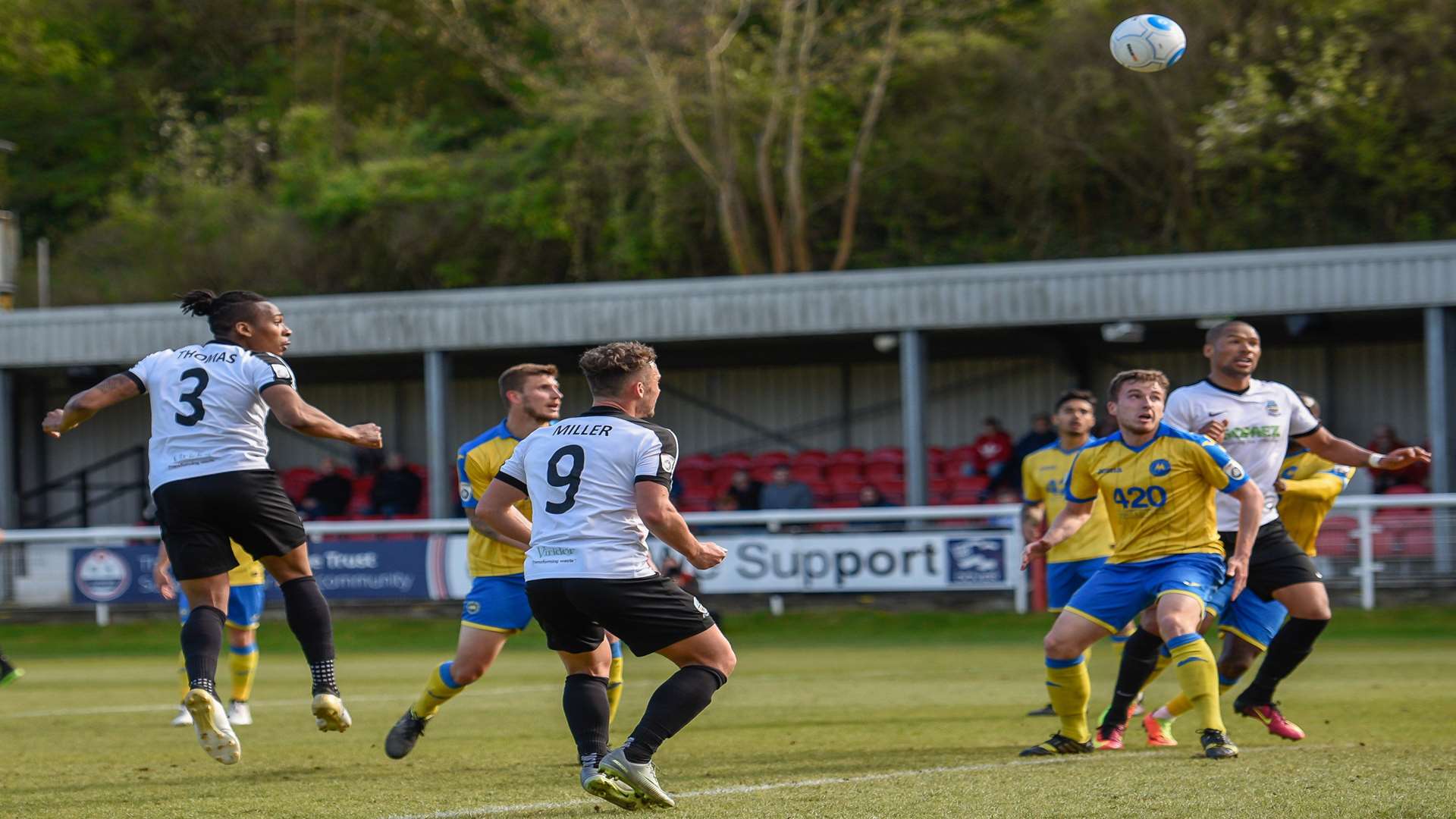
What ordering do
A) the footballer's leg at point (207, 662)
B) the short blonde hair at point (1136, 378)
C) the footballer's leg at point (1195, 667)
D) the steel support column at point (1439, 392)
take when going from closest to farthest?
1. the footballer's leg at point (207, 662)
2. the footballer's leg at point (1195, 667)
3. the short blonde hair at point (1136, 378)
4. the steel support column at point (1439, 392)

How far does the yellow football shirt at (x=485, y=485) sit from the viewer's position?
309 inches

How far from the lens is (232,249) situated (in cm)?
3581

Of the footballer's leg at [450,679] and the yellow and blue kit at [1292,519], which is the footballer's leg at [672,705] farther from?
the yellow and blue kit at [1292,519]

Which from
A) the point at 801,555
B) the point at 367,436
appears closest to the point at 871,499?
the point at 801,555

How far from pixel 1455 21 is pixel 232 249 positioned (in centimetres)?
2482

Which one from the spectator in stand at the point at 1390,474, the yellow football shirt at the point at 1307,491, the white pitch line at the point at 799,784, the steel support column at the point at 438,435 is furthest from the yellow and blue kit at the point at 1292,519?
the steel support column at the point at 438,435

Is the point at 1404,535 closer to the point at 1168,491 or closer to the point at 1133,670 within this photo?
the point at 1133,670

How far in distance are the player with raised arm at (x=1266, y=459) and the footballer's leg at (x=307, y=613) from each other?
3.68m

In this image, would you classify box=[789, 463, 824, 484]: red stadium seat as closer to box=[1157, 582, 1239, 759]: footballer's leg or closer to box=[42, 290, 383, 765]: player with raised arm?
box=[1157, 582, 1239, 759]: footballer's leg

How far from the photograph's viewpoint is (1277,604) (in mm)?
8422

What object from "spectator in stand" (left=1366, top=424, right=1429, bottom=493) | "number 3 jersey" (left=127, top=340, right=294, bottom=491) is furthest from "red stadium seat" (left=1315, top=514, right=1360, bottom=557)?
"number 3 jersey" (left=127, top=340, right=294, bottom=491)

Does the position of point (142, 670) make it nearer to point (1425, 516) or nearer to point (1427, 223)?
point (1425, 516)

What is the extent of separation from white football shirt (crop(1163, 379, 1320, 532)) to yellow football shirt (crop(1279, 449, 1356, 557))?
1.09ft

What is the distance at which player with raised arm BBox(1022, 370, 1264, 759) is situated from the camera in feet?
24.2
